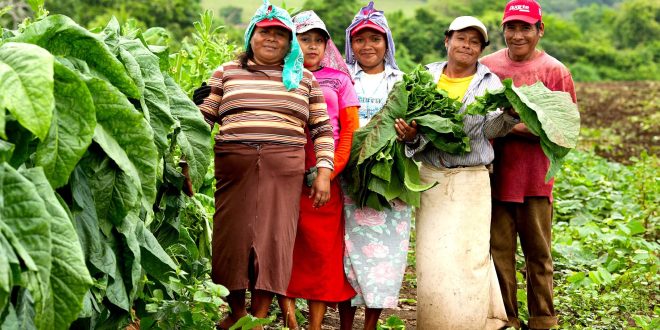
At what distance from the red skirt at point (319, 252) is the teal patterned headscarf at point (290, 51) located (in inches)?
21.0

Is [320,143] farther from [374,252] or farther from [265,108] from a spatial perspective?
[374,252]

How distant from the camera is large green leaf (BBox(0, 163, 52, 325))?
253 centimetres

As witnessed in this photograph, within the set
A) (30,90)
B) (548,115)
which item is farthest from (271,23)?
(30,90)

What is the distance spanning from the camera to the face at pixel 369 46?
5016mm

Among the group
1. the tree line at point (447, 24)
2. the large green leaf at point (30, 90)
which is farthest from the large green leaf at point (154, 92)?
the tree line at point (447, 24)

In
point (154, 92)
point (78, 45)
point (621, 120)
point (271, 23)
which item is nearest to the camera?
point (78, 45)

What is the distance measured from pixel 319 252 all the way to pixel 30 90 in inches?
96.5

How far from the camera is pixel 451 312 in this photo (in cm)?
498

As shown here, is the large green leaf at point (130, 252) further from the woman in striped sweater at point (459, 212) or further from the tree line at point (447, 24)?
the tree line at point (447, 24)

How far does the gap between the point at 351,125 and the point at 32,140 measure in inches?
84.3

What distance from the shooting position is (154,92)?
356cm

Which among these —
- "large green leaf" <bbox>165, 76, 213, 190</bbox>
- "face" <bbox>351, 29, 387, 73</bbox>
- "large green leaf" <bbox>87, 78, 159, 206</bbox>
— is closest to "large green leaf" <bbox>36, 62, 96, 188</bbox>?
"large green leaf" <bbox>87, 78, 159, 206</bbox>

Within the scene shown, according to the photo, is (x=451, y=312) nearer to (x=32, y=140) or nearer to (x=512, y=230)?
(x=512, y=230)

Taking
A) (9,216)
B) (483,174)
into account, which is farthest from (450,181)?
(9,216)
